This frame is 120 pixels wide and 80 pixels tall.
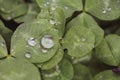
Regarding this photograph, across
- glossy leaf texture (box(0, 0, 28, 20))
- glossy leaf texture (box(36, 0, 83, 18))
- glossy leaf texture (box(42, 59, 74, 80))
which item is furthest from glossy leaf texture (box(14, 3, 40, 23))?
glossy leaf texture (box(42, 59, 74, 80))

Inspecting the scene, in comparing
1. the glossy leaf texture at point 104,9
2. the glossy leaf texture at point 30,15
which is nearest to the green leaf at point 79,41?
the glossy leaf texture at point 104,9

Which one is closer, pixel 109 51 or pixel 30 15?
pixel 109 51

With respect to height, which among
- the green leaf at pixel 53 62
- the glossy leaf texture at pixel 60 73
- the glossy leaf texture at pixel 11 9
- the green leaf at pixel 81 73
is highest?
the glossy leaf texture at pixel 11 9

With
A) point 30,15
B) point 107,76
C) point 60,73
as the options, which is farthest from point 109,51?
point 30,15

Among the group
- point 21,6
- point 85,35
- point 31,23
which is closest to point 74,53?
point 85,35

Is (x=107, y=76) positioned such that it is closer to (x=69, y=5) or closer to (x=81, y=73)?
(x=81, y=73)

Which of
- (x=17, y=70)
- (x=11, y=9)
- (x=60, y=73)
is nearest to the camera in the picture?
(x=17, y=70)

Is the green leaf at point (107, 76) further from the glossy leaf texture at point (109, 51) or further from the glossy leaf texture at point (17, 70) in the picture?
the glossy leaf texture at point (17, 70)
